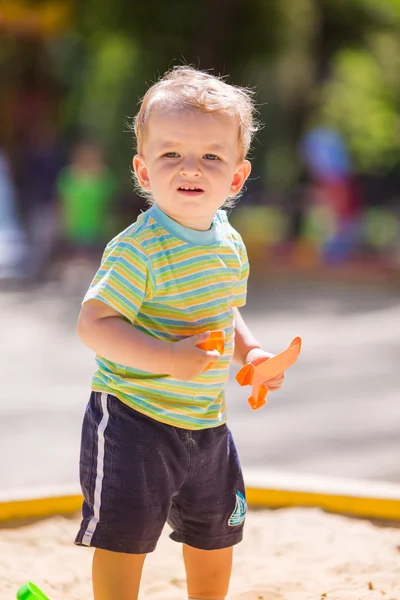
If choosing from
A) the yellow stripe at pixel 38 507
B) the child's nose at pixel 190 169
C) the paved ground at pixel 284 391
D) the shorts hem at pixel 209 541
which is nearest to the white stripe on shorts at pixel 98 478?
the shorts hem at pixel 209 541

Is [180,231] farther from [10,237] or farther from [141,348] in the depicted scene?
[10,237]

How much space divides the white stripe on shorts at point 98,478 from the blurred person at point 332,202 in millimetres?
9719

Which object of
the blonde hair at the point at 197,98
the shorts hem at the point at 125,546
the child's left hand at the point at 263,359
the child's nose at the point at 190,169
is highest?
the blonde hair at the point at 197,98

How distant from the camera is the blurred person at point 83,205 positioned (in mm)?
12188

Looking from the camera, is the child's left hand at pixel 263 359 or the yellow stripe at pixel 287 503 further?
the yellow stripe at pixel 287 503

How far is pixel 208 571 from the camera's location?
102 inches

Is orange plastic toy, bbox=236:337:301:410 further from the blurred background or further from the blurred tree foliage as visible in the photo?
the blurred tree foliage

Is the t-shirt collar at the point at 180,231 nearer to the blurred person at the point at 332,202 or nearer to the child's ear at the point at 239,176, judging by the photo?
the child's ear at the point at 239,176

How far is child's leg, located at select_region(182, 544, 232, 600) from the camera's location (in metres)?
2.57

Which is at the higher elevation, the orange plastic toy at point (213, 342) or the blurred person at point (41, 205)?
the orange plastic toy at point (213, 342)

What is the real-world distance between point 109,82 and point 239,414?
1131 cm

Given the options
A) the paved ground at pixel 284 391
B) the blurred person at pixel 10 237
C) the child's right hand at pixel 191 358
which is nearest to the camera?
the child's right hand at pixel 191 358

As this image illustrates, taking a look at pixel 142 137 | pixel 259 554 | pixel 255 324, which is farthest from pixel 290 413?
pixel 142 137

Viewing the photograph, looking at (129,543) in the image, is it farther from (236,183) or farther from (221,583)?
(236,183)
